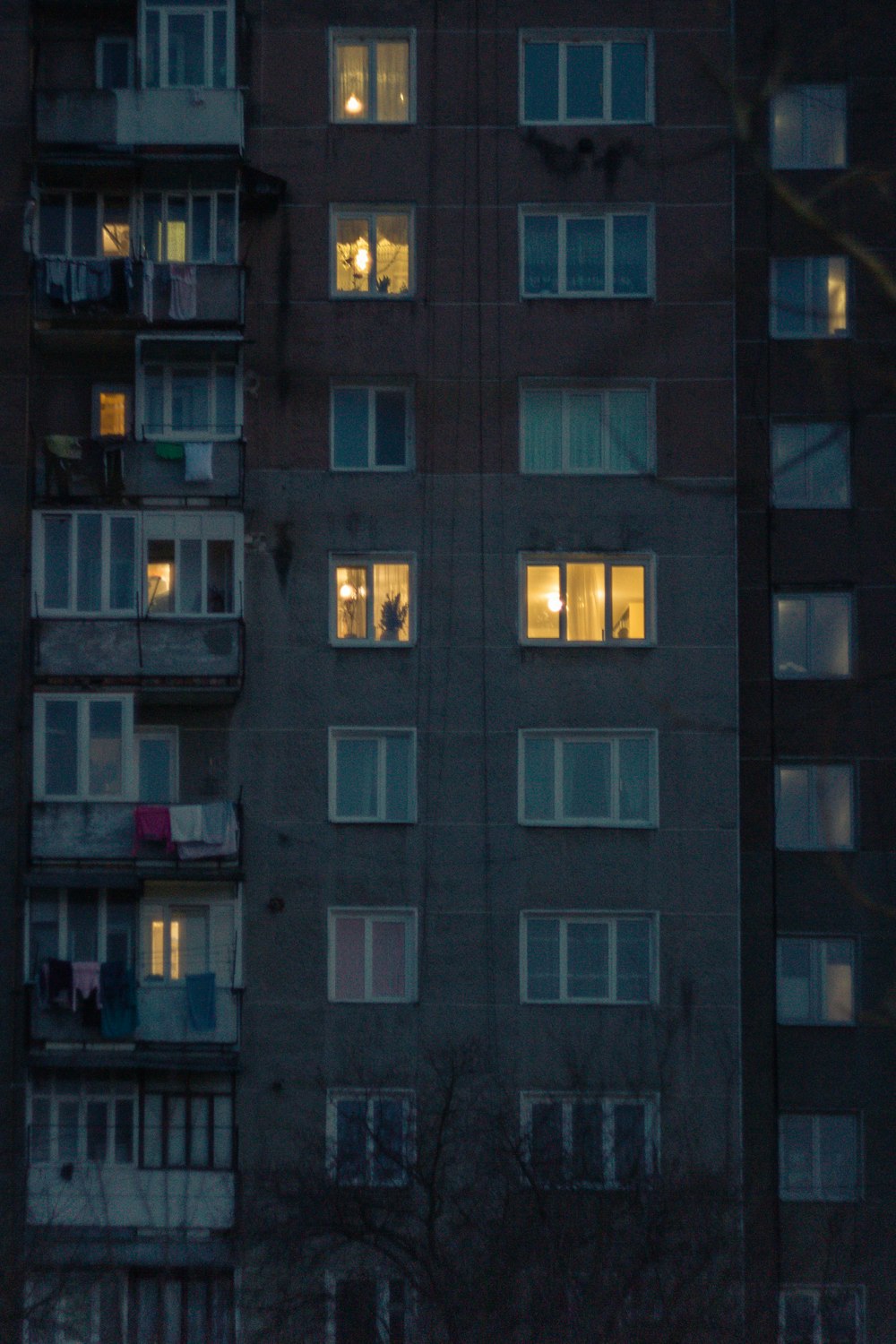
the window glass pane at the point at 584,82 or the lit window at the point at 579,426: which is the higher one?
the window glass pane at the point at 584,82

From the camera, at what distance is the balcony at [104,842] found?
31.0 metres

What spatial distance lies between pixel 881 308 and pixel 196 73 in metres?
13.6

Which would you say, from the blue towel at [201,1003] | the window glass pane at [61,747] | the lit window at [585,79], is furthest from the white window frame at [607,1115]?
the lit window at [585,79]

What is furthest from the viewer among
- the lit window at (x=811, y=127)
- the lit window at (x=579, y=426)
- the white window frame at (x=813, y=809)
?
the lit window at (x=811, y=127)

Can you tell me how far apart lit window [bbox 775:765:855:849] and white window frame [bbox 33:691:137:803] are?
1185 centimetres

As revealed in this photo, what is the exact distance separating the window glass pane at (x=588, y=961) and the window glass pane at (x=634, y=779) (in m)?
2.10

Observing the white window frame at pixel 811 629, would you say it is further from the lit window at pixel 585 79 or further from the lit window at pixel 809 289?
the lit window at pixel 585 79

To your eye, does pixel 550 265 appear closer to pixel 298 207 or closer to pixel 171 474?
pixel 298 207

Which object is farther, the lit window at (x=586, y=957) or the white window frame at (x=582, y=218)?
the white window frame at (x=582, y=218)

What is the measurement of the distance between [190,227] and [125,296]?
83.0 inches

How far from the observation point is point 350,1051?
30.9 meters

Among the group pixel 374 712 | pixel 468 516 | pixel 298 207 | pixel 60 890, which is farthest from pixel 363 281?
pixel 60 890

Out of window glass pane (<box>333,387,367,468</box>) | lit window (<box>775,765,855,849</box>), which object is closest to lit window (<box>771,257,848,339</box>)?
window glass pane (<box>333,387,367,468</box>)

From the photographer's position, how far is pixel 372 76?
108ft
